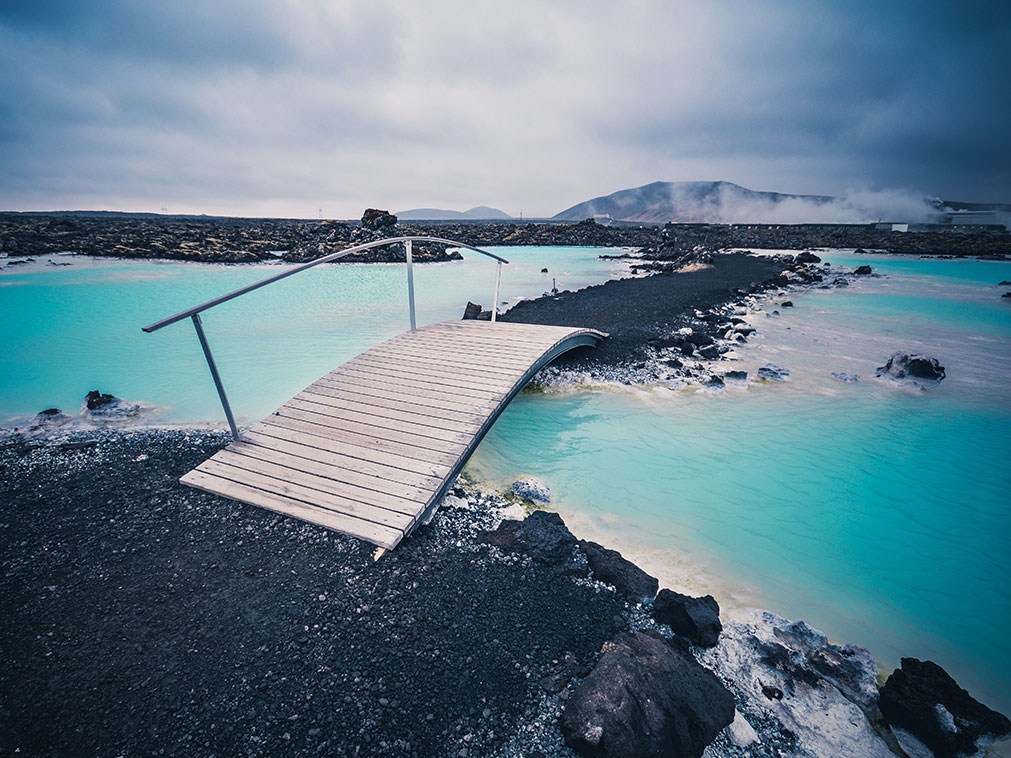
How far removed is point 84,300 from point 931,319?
39.2 meters

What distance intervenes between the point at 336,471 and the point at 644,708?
3618 mm

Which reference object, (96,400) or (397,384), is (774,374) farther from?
(96,400)

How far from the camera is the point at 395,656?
10.0 ft

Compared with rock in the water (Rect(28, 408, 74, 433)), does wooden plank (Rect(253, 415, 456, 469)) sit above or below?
above

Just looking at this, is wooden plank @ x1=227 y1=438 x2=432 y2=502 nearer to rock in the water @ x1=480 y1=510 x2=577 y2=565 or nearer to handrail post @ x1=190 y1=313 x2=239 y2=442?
handrail post @ x1=190 y1=313 x2=239 y2=442

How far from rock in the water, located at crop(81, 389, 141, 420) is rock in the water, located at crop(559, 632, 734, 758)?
9.22 metres

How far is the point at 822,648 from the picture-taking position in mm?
3629

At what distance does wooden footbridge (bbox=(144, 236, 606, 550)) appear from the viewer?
4305 millimetres

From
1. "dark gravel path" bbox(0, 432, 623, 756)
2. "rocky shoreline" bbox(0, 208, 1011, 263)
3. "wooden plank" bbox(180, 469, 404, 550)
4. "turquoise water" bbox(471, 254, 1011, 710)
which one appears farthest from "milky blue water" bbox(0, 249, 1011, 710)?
"rocky shoreline" bbox(0, 208, 1011, 263)

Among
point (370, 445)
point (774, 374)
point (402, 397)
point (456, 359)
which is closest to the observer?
point (370, 445)

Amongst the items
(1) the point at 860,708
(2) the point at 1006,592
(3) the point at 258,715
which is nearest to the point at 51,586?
(3) the point at 258,715

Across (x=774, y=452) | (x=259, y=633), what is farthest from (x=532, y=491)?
(x=774, y=452)

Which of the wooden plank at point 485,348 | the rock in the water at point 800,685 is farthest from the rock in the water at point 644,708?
the wooden plank at point 485,348

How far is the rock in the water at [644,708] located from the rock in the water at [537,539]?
1.24 metres
